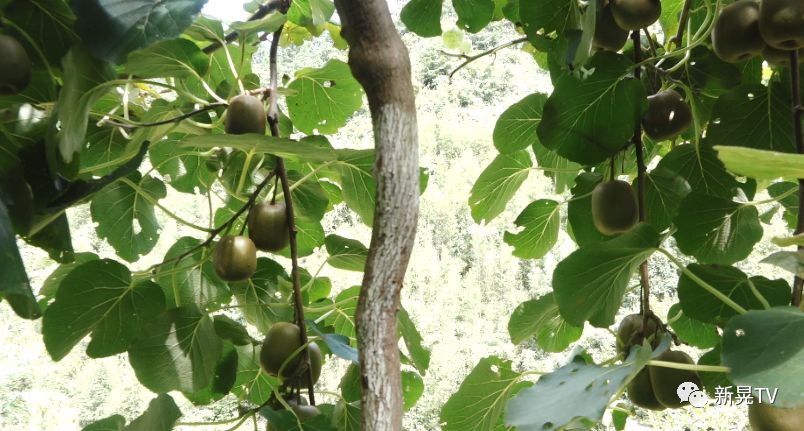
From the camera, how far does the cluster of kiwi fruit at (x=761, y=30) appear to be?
0.48 metres

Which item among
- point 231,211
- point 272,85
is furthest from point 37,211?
point 231,211

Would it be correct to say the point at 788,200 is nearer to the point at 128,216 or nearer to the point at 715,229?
the point at 715,229

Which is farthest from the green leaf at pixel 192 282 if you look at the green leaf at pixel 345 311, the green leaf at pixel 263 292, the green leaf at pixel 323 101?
the green leaf at pixel 323 101

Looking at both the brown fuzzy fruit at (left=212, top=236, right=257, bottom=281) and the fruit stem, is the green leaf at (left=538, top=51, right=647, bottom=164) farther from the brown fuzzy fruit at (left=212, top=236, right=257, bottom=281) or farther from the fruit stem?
the brown fuzzy fruit at (left=212, top=236, right=257, bottom=281)

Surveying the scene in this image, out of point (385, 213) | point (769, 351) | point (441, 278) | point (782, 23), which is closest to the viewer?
point (385, 213)

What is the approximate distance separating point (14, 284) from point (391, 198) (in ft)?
0.69

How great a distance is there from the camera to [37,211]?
1.44ft

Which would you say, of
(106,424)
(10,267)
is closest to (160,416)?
(106,424)

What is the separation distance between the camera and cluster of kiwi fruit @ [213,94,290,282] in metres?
0.58

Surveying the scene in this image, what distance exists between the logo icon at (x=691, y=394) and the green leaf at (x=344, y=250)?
34 centimetres

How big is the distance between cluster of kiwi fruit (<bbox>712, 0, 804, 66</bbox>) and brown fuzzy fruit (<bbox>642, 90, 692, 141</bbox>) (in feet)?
0.23

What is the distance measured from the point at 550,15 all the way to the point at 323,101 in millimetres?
347

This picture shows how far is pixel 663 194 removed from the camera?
69 cm

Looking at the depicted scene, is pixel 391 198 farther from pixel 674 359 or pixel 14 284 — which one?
pixel 674 359
